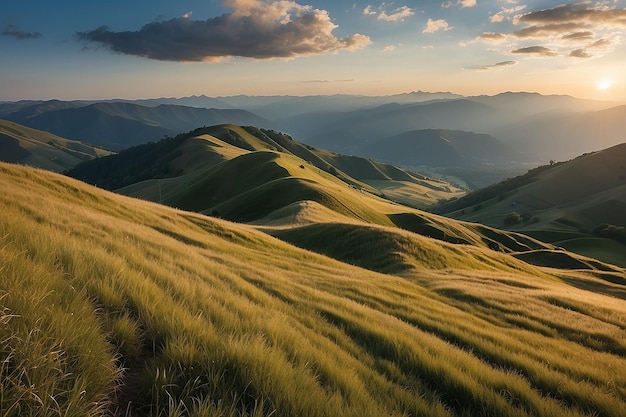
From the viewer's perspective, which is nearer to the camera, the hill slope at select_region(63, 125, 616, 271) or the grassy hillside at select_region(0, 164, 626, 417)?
the grassy hillside at select_region(0, 164, 626, 417)

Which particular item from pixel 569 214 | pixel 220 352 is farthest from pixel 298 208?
pixel 569 214

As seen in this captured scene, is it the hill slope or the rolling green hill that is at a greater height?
the hill slope

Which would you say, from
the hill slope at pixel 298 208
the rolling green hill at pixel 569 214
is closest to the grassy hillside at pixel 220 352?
the hill slope at pixel 298 208

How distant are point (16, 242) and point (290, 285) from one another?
23.1ft

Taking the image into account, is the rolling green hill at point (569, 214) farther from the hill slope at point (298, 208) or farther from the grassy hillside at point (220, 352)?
the grassy hillside at point (220, 352)

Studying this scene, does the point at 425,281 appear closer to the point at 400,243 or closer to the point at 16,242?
the point at 400,243

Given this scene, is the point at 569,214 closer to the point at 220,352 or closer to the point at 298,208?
the point at 298,208

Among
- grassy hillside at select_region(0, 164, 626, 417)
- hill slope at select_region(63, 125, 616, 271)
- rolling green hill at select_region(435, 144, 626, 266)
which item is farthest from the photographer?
rolling green hill at select_region(435, 144, 626, 266)

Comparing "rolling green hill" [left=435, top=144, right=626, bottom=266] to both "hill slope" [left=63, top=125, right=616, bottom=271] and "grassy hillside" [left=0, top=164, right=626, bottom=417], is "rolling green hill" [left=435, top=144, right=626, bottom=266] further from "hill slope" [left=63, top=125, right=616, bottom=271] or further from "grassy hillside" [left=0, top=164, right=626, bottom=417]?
"grassy hillside" [left=0, top=164, right=626, bottom=417]

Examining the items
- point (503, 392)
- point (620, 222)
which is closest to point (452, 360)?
point (503, 392)

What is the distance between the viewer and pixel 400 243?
37.2m

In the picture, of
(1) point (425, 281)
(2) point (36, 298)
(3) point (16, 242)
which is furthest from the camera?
(1) point (425, 281)

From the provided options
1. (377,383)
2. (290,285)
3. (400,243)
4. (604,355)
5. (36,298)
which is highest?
(36,298)

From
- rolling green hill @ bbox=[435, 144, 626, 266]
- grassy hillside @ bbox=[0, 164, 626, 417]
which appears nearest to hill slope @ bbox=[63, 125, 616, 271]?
grassy hillside @ bbox=[0, 164, 626, 417]
